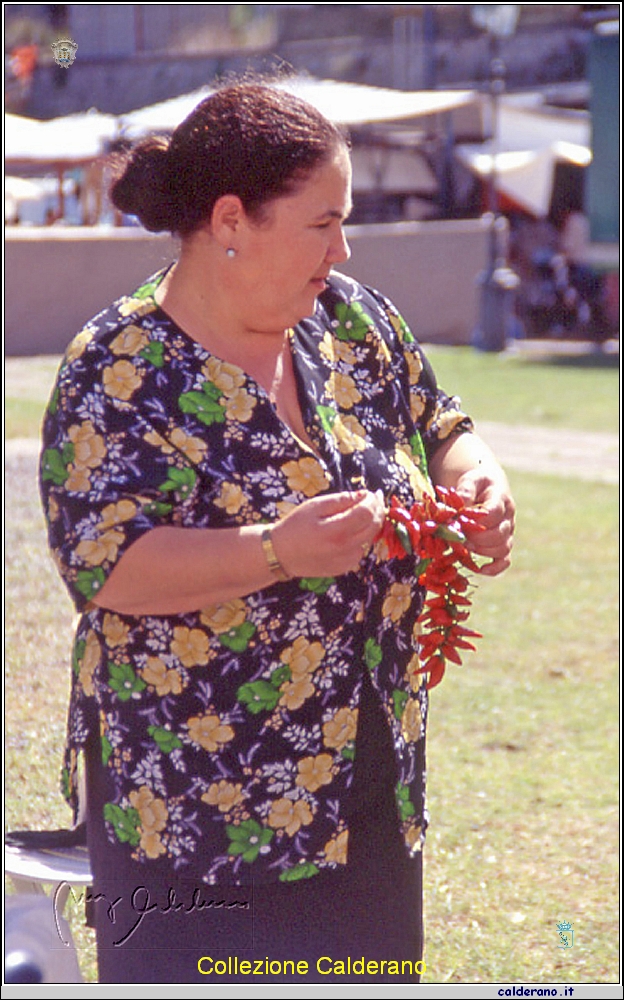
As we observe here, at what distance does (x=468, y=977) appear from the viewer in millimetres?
3674

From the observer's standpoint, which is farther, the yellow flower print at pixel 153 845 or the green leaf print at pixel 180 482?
the yellow flower print at pixel 153 845

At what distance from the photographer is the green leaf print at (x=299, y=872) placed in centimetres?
223

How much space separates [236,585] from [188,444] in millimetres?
219

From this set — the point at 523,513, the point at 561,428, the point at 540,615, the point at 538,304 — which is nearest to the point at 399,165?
the point at 538,304

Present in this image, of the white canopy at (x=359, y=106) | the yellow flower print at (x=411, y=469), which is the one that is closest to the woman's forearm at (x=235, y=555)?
the yellow flower print at (x=411, y=469)

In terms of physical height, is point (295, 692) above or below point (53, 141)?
above

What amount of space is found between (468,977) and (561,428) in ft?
31.7

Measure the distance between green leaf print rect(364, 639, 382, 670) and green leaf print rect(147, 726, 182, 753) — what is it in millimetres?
324

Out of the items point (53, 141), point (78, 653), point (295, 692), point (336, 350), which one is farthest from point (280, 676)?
point (53, 141)

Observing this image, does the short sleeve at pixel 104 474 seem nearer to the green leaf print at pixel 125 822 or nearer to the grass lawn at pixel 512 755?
the green leaf print at pixel 125 822

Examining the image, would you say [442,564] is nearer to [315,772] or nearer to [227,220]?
[315,772]

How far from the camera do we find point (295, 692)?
220 cm

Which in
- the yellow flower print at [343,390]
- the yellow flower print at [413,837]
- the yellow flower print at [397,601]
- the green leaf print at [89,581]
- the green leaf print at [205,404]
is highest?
the green leaf print at [205,404]

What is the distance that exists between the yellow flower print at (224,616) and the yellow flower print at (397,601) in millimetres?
277
